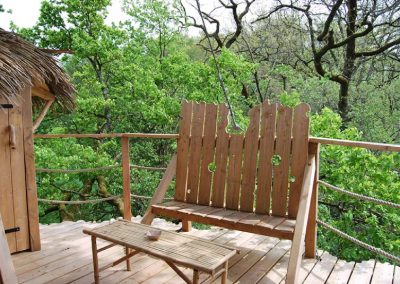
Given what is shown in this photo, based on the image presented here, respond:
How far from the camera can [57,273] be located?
2.61 metres

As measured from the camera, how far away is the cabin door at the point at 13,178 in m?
2.80

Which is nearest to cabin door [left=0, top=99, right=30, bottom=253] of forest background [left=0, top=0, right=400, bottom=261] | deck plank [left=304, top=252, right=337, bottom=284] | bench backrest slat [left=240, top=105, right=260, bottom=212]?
bench backrest slat [left=240, top=105, right=260, bottom=212]

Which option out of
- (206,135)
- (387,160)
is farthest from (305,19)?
(206,135)

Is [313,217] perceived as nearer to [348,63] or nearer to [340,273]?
[340,273]

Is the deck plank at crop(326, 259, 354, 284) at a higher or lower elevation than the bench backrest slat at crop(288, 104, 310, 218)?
lower

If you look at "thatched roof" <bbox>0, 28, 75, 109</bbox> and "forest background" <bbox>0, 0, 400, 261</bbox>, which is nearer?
"thatched roof" <bbox>0, 28, 75, 109</bbox>

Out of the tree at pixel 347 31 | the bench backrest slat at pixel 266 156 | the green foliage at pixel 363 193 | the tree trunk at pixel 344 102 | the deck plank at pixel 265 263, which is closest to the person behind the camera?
the deck plank at pixel 265 263

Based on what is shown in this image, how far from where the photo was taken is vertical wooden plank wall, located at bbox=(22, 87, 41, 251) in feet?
9.66

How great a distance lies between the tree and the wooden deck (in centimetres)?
709

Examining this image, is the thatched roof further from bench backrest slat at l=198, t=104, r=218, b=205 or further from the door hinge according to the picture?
bench backrest slat at l=198, t=104, r=218, b=205

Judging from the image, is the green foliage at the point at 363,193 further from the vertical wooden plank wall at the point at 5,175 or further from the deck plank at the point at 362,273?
the vertical wooden plank wall at the point at 5,175

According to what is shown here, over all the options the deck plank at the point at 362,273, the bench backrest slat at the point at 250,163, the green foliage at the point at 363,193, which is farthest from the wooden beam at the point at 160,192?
the green foliage at the point at 363,193

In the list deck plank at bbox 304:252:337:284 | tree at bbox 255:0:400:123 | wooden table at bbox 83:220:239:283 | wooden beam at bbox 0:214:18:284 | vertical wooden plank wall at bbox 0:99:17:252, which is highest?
tree at bbox 255:0:400:123

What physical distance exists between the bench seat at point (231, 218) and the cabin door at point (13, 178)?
108 centimetres
